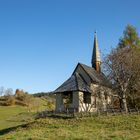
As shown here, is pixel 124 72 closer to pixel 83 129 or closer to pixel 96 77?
pixel 96 77

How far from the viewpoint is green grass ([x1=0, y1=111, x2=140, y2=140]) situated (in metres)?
22.9

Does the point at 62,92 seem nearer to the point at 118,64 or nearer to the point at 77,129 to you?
the point at 118,64

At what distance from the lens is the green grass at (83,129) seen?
2286 centimetres

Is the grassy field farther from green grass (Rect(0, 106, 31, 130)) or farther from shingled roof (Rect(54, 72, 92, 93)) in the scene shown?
green grass (Rect(0, 106, 31, 130))

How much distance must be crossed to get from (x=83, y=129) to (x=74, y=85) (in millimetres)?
14112

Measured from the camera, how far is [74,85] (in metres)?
40.2

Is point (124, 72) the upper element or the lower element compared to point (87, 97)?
upper

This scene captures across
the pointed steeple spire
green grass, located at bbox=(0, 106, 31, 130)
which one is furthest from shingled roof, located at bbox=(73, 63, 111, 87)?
green grass, located at bbox=(0, 106, 31, 130)

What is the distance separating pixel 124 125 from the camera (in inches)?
1064

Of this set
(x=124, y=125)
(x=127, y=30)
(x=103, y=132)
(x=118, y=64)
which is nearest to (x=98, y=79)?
(x=118, y=64)

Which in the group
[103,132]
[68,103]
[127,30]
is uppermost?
[127,30]

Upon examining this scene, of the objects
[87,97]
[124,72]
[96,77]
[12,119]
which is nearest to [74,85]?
[87,97]

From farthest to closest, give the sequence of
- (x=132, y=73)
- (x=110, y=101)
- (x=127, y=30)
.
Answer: (x=127, y=30)
(x=110, y=101)
(x=132, y=73)

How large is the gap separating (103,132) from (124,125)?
354cm
